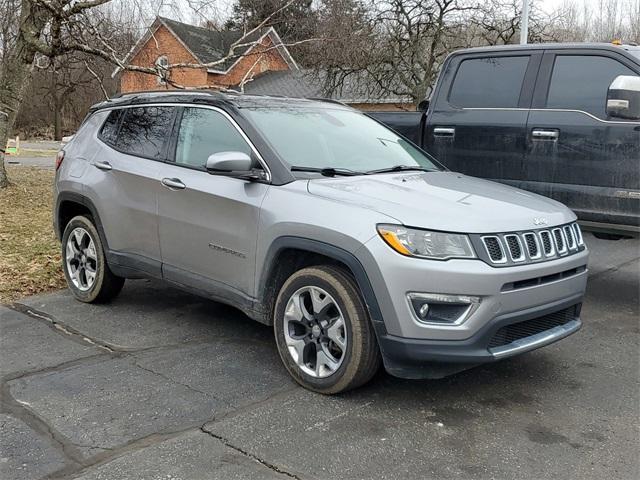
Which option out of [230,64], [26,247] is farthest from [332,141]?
[230,64]

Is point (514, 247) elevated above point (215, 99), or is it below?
below

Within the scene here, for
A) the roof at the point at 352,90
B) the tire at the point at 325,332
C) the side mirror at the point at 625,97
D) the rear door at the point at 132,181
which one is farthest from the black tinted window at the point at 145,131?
the roof at the point at 352,90

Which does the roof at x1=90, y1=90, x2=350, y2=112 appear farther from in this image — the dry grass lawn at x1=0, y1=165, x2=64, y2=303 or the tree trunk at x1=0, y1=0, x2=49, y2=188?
the tree trunk at x1=0, y1=0, x2=49, y2=188

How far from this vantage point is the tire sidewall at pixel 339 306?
11.9ft

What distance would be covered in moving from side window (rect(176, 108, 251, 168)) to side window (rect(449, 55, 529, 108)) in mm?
2783

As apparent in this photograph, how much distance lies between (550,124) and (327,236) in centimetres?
297

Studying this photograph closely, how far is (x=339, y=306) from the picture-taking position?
3.68m

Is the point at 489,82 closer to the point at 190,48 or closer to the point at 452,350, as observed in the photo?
the point at 452,350

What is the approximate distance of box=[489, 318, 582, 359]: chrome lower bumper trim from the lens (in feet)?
11.5

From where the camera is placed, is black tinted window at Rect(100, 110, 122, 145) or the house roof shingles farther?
the house roof shingles

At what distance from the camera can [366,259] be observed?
11.5 ft

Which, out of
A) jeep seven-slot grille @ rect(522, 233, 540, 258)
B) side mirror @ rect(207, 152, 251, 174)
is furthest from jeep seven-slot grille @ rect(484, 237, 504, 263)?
side mirror @ rect(207, 152, 251, 174)

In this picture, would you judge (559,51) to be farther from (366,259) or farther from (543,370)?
(366,259)

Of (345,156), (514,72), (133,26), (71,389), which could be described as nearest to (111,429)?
(71,389)
